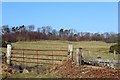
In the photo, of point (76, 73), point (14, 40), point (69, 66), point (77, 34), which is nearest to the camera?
point (76, 73)

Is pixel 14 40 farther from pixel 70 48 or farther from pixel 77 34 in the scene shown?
pixel 70 48

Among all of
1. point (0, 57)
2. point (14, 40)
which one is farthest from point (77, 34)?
point (0, 57)

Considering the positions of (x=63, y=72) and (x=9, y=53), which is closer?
(x=63, y=72)

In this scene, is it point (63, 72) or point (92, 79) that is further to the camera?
point (63, 72)

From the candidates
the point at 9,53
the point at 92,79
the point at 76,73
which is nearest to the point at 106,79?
the point at 92,79

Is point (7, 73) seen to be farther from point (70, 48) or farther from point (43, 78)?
point (70, 48)

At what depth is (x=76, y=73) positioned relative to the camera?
1401cm

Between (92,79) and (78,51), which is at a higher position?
(78,51)

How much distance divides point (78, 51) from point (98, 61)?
6.15 feet

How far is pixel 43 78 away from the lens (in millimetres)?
13062

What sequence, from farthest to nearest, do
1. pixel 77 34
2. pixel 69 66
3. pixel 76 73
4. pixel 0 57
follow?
pixel 77 34 < pixel 0 57 < pixel 69 66 < pixel 76 73

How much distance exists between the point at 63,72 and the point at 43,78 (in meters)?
1.82

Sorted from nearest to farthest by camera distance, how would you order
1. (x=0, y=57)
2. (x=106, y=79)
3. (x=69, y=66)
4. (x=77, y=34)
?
1. (x=106, y=79)
2. (x=69, y=66)
3. (x=0, y=57)
4. (x=77, y=34)

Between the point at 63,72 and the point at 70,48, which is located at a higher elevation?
the point at 70,48
